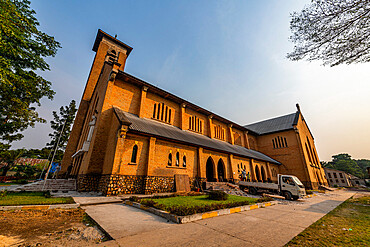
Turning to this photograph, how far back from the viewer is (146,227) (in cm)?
406

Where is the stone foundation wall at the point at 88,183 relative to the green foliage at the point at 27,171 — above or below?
below

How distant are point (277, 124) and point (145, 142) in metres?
30.9

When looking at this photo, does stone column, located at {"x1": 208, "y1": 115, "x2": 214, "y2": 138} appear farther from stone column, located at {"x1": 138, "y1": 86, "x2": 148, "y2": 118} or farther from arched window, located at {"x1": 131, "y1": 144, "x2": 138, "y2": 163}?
arched window, located at {"x1": 131, "y1": 144, "x2": 138, "y2": 163}

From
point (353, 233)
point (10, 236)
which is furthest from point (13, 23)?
point (353, 233)

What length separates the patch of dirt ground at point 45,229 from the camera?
3137mm

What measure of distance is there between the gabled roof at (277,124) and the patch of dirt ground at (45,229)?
33.5m

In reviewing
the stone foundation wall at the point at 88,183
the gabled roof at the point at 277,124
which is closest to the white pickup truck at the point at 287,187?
the stone foundation wall at the point at 88,183

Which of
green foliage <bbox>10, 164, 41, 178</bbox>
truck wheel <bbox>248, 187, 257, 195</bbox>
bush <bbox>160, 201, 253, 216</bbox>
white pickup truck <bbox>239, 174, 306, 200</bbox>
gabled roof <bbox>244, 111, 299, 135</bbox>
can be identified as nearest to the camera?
bush <bbox>160, 201, 253, 216</bbox>

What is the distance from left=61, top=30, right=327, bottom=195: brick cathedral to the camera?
11.3 meters

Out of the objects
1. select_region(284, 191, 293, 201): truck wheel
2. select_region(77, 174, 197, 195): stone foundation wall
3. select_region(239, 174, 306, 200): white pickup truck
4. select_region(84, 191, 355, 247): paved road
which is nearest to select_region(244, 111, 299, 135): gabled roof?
select_region(239, 174, 306, 200): white pickup truck

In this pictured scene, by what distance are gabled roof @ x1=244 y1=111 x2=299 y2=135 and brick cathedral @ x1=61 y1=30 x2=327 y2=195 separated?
1.56 metres

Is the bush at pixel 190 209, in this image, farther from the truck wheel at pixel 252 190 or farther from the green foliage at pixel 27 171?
the green foliage at pixel 27 171

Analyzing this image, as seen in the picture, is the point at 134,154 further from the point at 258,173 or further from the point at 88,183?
the point at 258,173

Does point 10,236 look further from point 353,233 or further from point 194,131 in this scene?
point 194,131
